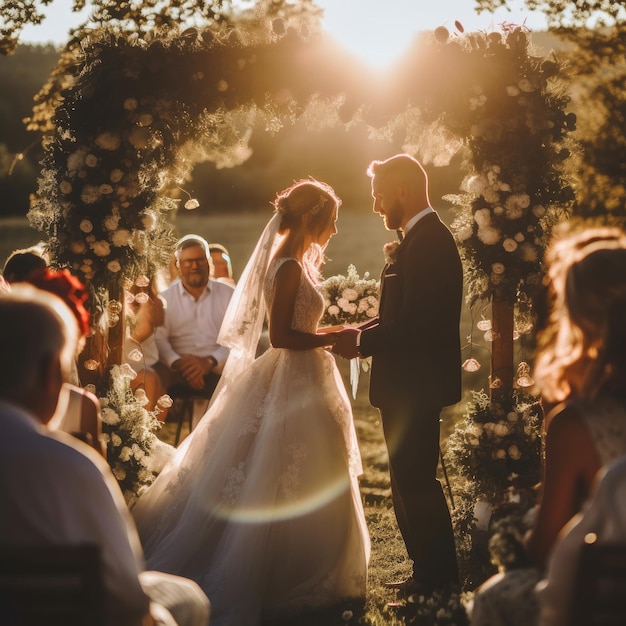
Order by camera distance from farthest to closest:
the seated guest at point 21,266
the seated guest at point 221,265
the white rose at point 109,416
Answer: the seated guest at point 221,265, the white rose at point 109,416, the seated guest at point 21,266

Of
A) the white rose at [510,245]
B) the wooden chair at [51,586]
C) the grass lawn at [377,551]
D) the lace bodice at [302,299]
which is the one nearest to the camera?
the wooden chair at [51,586]

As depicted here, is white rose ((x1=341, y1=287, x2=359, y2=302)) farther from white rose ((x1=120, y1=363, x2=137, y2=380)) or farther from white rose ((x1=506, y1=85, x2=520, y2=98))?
white rose ((x1=506, y1=85, x2=520, y2=98))

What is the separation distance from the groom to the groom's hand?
0.04 ft

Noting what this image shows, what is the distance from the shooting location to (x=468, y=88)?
5.97 meters

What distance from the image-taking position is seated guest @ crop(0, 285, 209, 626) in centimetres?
220

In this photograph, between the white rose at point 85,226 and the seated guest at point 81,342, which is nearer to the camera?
the seated guest at point 81,342

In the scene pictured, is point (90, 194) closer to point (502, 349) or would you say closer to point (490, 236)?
point (490, 236)

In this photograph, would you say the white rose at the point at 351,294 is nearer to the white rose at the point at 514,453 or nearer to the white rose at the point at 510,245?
the white rose at the point at 510,245

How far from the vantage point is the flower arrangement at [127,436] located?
6223 mm

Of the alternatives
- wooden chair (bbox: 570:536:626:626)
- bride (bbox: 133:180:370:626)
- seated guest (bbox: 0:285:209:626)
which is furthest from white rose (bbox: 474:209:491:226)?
seated guest (bbox: 0:285:209:626)

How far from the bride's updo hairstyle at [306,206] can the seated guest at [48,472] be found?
3.04 metres

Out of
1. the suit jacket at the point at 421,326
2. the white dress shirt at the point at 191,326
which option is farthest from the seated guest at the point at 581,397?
the white dress shirt at the point at 191,326

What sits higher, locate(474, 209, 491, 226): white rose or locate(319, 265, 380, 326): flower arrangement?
locate(474, 209, 491, 226): white rose

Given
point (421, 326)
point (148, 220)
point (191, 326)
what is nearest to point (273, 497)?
point (421, 326)
